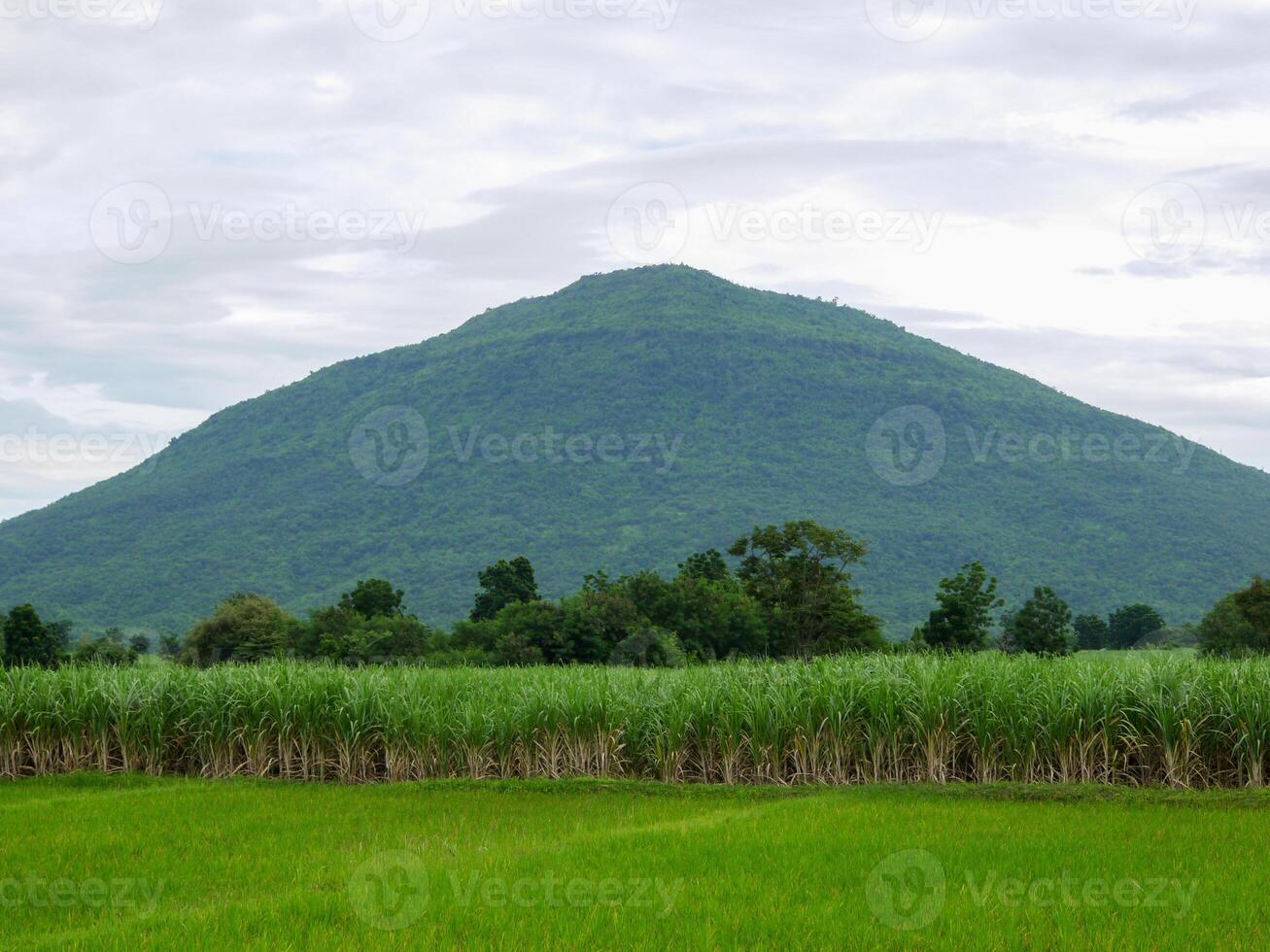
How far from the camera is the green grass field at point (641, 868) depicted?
8023mm


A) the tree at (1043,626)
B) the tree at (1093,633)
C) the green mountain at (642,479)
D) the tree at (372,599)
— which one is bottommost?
the tree at (1093,633)

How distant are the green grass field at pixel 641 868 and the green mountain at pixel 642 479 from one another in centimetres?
7373

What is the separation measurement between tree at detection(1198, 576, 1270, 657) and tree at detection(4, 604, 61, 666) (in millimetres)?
43308

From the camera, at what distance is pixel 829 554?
48.3 meters

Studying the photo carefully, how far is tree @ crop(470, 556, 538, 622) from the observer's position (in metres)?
53.4

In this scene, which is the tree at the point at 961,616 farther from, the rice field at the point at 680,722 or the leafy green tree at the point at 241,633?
the rice field at the point at 680,722

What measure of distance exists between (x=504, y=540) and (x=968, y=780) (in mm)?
92536

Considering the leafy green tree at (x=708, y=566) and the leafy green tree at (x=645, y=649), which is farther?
the leafy green tree at (x=708, y=566)

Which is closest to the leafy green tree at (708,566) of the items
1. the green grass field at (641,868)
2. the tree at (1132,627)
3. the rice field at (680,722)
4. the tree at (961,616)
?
the tree at (961,616)

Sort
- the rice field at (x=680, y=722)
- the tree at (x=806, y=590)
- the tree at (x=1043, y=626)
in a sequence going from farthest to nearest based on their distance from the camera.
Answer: the tree at (x=1043, y=626)
the tree at (x=806, y=590)
the rice field at (x=680, y=722)

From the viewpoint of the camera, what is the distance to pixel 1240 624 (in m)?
43.9

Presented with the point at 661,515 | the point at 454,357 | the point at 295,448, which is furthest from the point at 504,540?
the point at 454,357

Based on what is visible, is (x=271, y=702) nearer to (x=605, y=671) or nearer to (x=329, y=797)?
(x=329, y=797)

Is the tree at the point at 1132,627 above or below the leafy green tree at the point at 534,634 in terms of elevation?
below
